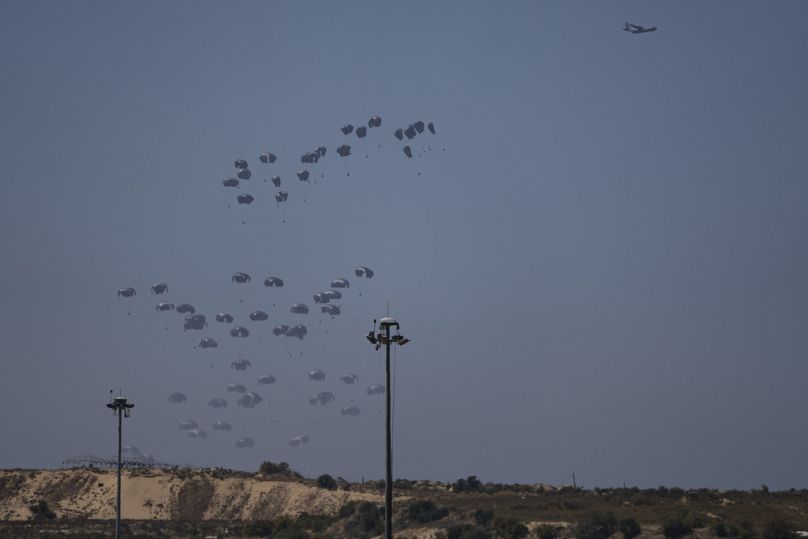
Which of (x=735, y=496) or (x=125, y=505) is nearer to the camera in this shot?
(x=735, y=496)

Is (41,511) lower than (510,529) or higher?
higher

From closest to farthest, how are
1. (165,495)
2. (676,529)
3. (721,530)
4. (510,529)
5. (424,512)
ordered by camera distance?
(721,530) < (676,529) < (510,529) < (424,512) < (165,495)

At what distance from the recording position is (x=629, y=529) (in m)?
85.2

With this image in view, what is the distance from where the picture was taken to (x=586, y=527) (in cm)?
8562

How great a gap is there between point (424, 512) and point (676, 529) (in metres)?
23.1

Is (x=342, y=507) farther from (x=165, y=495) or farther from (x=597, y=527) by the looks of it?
(x=597, y=527)

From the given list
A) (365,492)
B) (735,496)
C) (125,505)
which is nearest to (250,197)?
(365,492)

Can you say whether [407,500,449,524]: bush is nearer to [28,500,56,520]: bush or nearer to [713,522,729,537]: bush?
[713,522,729,537]: bush

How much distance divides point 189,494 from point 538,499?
4161cm

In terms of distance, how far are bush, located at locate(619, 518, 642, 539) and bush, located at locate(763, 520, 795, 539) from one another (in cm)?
857

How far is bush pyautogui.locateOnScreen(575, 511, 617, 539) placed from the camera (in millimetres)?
84875

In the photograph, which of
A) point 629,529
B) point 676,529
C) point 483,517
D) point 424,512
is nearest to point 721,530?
point 676,529

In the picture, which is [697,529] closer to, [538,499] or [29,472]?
[538,499]

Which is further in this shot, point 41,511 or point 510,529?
point 41,511
